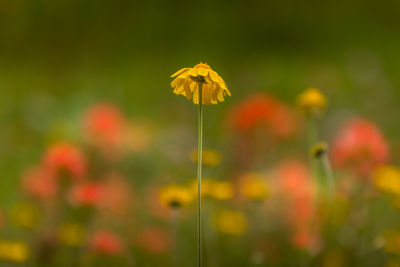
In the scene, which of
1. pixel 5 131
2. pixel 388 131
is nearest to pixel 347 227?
pixel 388 131

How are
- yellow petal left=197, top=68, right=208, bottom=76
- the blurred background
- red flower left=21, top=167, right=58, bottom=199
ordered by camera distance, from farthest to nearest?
the blurred background
red flower left=21, top=167, right=58, bottom=199
yellow petal left=197, top=68, right=208, bottom=76

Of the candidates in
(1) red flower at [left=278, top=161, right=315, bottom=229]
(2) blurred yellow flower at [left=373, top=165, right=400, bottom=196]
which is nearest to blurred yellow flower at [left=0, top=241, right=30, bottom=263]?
(1) red flower at [left=278, top=161, right=315, bottom=229]

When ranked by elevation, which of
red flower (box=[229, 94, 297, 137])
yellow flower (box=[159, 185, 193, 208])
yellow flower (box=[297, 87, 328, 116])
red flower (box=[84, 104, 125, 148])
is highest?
red flower (box=[229, 94, 297, 137])

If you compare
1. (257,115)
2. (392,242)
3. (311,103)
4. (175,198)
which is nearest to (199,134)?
(175,198)

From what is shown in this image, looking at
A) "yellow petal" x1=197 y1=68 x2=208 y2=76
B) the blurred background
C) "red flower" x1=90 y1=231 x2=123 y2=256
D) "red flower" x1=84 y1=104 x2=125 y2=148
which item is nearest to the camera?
"yellow petal" x1=197 y1=68 x2=208 y2=76

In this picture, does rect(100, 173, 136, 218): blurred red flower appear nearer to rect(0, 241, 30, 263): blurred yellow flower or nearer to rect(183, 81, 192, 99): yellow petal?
rect(0, 241, 30, 263): blurred yellow flower

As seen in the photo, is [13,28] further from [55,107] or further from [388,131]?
[388,131]

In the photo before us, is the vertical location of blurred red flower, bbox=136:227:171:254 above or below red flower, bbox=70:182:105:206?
below
